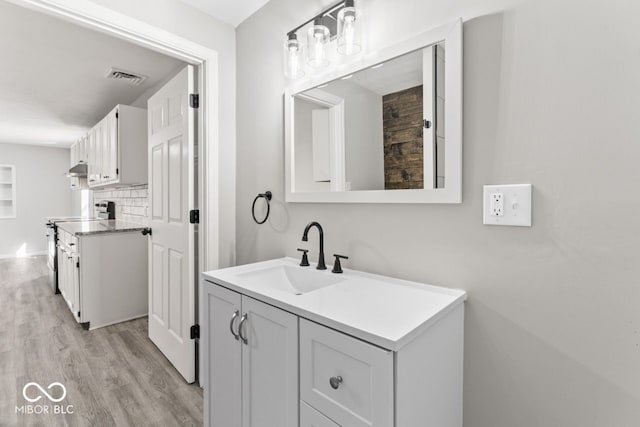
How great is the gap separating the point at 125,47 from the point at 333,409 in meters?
2.84

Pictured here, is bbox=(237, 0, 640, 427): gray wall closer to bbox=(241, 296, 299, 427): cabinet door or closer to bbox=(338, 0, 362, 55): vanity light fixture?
bbox=(338, 0, 362, 55): vanity light fixture

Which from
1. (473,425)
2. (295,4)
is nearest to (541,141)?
(473,425)

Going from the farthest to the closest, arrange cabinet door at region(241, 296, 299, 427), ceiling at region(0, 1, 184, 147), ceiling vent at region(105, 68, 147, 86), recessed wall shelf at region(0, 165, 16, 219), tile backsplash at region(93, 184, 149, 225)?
recessed wall shelf at region(0, 165, 16, 219)
tile backsplash at region(93, 184, 149, 225)
ceiling vent at region(105, 68, 147, 86)
ceiling at region(0, 1, 184, 147)
cabinet door at region(241, 296, 299, 427)

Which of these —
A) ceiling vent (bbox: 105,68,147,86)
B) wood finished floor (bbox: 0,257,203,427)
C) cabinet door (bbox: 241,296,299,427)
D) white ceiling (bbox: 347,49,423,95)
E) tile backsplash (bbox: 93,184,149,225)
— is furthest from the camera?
tile backsplash (bbox: 93,184,149,225)

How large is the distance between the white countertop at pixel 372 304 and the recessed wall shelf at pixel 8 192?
25.7 ft

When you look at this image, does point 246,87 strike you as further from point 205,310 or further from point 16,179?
point 16,179

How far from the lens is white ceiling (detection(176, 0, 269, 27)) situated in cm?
192

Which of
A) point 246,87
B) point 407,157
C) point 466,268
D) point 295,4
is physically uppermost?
point 295,4

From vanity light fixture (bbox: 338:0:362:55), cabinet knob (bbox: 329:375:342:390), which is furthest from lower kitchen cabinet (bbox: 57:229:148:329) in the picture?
cabinet knob (bbox: 329:375:342:390)

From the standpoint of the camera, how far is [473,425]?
44.3 inches

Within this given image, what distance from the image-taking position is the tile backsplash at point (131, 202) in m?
3.79

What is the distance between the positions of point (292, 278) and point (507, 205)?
3.19 ft

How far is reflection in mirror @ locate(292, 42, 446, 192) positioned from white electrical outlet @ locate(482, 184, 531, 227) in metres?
0.17

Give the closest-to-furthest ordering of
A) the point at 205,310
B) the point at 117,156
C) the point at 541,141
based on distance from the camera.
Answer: the point at 541,141 → the point at 205,310 → the point at 117,156
